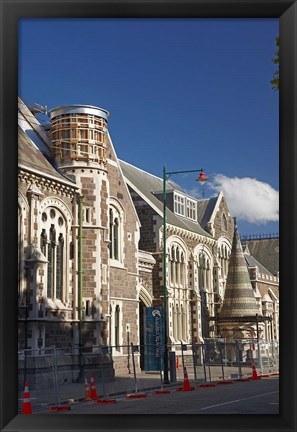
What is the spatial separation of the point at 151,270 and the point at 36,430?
100 ft

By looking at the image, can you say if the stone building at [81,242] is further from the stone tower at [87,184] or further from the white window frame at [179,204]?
the white window frame at [179,204]

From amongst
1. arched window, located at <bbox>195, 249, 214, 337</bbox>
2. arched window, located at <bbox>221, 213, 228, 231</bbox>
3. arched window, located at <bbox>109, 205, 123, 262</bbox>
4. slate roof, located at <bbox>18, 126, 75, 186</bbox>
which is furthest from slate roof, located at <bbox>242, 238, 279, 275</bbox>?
slate roof, located at <bbox>18, 126, 75, 186</bbox>

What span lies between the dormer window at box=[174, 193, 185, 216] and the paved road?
24.6 m

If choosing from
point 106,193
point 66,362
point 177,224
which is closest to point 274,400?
point 66,362

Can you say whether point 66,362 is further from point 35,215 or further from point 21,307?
point 35,215

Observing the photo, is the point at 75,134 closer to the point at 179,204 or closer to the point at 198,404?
the point at 198,404

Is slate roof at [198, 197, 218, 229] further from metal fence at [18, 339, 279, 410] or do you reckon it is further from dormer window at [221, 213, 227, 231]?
metal fence at [18, 339, 279, 410]

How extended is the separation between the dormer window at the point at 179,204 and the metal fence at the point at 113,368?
37.3ft

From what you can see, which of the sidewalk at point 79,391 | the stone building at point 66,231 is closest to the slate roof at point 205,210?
the stone building at point 66,231

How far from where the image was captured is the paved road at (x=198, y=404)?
15797 mm
